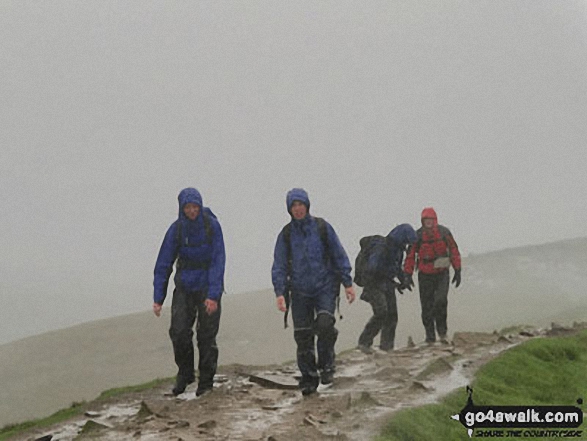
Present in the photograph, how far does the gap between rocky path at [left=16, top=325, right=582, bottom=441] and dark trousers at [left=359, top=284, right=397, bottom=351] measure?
3.86ft

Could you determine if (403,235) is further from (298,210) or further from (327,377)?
(298,210)

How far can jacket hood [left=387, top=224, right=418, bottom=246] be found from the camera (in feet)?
46.4

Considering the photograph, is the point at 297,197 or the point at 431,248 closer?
the point at 297,197

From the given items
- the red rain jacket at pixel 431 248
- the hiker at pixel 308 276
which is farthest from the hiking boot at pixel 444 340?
the hiker at pixel 308 276

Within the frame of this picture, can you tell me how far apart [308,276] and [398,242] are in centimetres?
493

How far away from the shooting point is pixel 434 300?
1506 cm

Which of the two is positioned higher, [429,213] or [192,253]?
[192,253]

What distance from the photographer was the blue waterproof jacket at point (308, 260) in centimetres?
969

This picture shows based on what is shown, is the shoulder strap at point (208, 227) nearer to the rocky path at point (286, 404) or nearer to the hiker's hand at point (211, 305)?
the hiker's hand at point (211, 305)

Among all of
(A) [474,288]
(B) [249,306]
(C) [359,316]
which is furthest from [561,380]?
(B) [249,306]

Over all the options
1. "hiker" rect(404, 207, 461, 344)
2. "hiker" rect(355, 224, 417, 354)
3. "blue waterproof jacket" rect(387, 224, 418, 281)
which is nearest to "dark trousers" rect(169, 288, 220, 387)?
"hiker" rect(355, 224, 417, 354)

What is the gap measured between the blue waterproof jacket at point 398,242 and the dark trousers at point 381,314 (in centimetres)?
34


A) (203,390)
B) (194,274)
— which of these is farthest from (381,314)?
(194,274)

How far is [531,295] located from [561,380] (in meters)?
73.0
